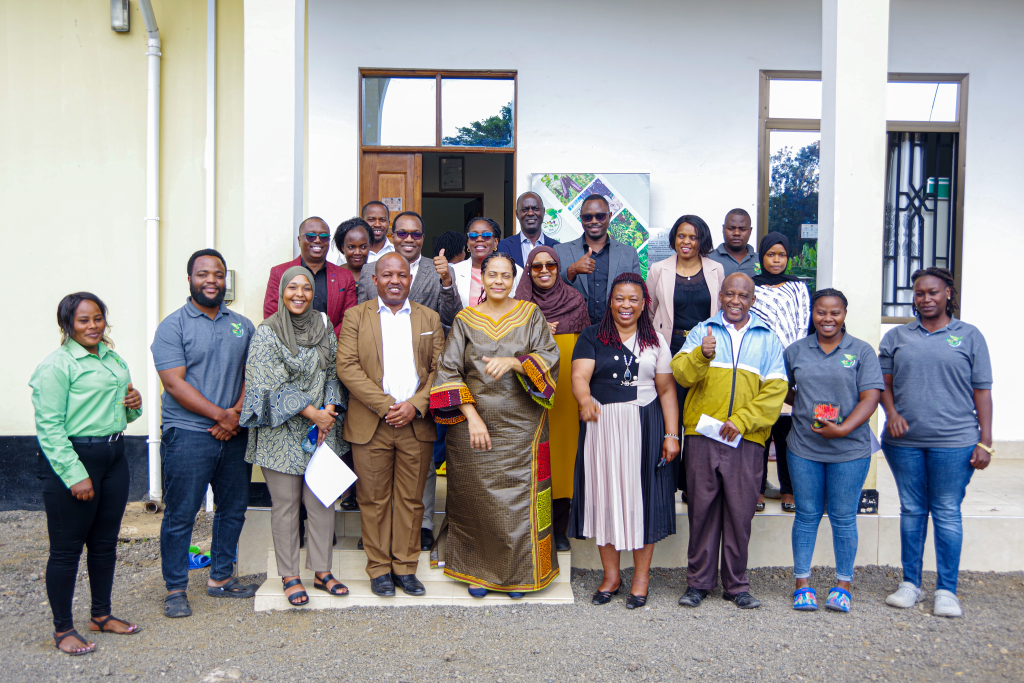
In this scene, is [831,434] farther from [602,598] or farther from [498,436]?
[498,436]

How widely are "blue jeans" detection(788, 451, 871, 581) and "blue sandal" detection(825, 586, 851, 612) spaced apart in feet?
0.27

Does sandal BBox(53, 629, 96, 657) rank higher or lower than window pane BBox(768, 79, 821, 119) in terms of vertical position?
lower

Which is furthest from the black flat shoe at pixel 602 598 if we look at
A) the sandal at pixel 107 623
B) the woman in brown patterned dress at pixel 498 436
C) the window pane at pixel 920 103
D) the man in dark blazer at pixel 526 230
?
the window pane at pixel 920 103

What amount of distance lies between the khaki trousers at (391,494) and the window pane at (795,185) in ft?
15.0

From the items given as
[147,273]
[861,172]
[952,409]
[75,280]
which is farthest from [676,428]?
[75,280]

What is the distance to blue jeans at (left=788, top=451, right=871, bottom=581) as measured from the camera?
404cm

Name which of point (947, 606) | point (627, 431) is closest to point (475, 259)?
point (627, 431)

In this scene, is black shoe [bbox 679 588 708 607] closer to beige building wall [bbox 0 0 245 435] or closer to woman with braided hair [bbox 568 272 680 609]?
woman with braided hair [bbox 568 272 680 609]

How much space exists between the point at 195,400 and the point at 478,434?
5.09 ft

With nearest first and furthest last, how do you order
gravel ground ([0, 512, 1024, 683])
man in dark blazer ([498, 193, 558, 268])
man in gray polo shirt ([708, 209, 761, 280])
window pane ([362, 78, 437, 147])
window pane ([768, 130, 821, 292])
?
gravel ground ([0, 512, 1024, 683]) → man in gray polo shirt ([708, 209, 761, 280]) → man in dark blazer ([498, 193, 558, 268]) → window pane ([362, 78, 437, 147]) → window pane ([768, 130, 821, 292])

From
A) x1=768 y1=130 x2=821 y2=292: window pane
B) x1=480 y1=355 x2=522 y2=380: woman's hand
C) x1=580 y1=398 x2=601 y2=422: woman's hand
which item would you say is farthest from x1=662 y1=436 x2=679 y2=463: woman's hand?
x1=768 y1=130 x2=821 y2=292: window pane

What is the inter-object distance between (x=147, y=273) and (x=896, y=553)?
19.9ft

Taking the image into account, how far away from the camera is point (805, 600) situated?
408 cm

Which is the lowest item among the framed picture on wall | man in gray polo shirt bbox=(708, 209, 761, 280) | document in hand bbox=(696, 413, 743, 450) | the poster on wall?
document in hand bbox=(696, 413, 743, 450)
